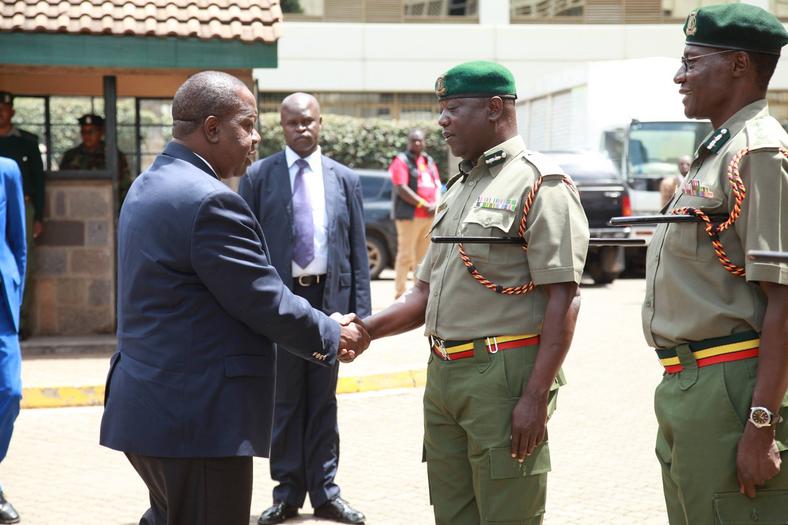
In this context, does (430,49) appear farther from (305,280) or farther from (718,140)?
(718,140)

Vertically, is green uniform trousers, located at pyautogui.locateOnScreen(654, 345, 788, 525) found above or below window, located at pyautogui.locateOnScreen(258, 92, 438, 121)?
below

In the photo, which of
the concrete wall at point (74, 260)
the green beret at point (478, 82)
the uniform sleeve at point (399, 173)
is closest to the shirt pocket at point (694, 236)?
the green beret at point (478, 82)

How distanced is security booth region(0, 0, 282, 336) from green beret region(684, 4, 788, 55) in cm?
818

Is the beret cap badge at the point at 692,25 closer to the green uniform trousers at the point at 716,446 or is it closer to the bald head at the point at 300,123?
the green uniform trousers at the point at 716,446

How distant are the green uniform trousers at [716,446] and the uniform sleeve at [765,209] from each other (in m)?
0.31

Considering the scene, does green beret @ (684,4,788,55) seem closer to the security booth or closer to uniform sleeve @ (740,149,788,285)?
uniform sleeve @ (740,149,788,285)

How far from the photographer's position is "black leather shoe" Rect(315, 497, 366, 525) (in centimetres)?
582

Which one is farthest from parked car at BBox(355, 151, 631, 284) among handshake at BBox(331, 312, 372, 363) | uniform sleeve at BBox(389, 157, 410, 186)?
handshake at BBox(331, 312, 372, 363)

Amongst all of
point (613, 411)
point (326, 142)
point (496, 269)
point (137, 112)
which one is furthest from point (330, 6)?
point (496, 269)

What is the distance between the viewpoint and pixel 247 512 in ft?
12.4

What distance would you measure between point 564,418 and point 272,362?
15.9 ft

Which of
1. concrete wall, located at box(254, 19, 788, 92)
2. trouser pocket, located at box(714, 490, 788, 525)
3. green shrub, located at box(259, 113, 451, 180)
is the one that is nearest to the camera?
trouser pocket, located at box(714, 490, 788, 525)

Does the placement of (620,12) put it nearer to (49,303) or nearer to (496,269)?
(49,303)

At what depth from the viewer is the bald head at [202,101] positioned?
12.4 ft
